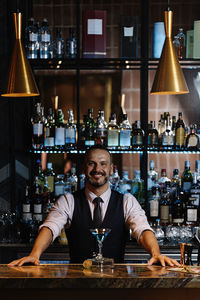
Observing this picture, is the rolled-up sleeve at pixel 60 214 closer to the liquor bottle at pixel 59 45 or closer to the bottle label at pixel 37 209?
the bottle label at pixel 37 209

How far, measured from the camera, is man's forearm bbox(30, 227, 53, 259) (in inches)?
93.2

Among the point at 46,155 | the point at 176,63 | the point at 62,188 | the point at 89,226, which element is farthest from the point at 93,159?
the point at 46,155

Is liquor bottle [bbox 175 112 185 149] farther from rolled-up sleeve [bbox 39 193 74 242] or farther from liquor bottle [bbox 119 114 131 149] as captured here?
rolled-up sleeve [bbox 39 193 74 242]

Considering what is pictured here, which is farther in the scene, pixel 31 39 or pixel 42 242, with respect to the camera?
pixel 31 39

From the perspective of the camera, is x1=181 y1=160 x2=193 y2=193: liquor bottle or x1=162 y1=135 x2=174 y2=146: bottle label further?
x1=181 y1=160 x2=193 y2=193: liquor bottle

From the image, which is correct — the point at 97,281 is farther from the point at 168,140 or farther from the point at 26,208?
the point at 168,140

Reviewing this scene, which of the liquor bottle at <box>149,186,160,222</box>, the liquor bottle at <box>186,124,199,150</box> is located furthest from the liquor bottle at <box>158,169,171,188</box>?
the liquor bottle at <box>186,124,199,150</box>

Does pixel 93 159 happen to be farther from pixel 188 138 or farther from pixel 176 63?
pixel 188 138

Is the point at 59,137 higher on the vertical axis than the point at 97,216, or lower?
higher

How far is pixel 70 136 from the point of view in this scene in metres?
3.82

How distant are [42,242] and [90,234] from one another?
1.12ft

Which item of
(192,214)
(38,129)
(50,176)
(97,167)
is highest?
(38,129)

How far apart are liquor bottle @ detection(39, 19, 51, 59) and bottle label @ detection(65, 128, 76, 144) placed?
0.60 metres

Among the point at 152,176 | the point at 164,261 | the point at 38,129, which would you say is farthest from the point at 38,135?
the point at 164,261
